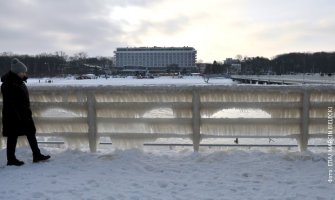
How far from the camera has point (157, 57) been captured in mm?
198875

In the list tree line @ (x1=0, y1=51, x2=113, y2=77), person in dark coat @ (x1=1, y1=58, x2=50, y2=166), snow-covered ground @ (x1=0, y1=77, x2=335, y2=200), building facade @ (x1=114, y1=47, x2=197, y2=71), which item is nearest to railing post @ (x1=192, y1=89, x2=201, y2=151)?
snow-covered ground @ (x1=0, y1=77, x2=335, y2=200)

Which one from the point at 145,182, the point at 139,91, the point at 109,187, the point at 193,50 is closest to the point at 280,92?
the point at 139,91

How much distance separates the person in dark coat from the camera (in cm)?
721

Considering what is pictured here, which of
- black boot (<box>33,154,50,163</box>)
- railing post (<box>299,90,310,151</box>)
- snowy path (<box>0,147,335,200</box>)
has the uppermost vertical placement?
railing post (<box>299,90,310,151</box>)

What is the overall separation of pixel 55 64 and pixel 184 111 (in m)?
155

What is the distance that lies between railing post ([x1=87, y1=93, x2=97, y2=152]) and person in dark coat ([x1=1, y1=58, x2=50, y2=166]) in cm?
89

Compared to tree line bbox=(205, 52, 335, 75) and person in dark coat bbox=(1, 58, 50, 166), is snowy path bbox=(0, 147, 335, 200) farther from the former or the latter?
tree line bbox=(205, 52, 335, 75)

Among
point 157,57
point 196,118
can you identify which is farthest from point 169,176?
point 157,57

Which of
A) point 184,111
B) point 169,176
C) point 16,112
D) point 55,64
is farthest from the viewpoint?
point 55,64

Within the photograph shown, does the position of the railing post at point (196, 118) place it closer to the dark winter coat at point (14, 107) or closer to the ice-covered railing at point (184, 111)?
the ice-covered railing at point (184, 111)

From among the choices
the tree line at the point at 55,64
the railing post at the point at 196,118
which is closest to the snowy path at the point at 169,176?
the railing post at the point at 196,118

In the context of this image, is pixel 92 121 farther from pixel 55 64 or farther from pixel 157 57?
pixel 157 57

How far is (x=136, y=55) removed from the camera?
Result: 200 m

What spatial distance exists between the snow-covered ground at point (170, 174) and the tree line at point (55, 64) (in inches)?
5040
